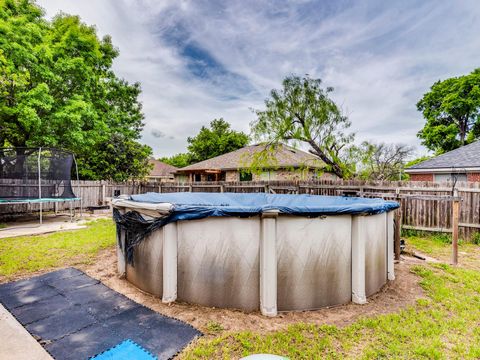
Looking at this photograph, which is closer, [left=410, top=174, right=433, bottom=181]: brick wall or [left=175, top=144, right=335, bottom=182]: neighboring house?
[left=410, top=174, right=433, bottom=181]: brick wall

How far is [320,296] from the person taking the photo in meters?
2.61

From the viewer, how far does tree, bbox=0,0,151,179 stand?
8.57 meters

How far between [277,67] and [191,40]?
365 cm

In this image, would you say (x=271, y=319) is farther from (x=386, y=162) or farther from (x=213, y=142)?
(x=213, y=142)

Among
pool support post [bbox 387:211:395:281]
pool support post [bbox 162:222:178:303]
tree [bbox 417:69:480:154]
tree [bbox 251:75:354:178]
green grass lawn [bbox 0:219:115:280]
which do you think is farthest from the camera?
tree [bbox 417:69:480:154]

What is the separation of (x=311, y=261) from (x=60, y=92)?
511 inches

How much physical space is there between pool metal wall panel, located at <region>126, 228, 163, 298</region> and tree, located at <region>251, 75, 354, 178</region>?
27.4 ft

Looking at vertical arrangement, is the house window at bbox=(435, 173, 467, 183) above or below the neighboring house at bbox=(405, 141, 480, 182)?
below

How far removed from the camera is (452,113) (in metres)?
19.5

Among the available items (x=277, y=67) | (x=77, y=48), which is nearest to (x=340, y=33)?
(x=277, y=67)

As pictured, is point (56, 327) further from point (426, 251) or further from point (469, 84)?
point (469, 84)

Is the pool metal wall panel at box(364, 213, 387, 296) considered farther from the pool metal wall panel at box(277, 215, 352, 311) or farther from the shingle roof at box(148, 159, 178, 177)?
the shingle roof at box(148, 159, 178, 177)

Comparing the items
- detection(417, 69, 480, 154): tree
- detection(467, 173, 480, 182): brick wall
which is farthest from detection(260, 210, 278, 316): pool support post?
detection(417, 69, 480, 154): tree

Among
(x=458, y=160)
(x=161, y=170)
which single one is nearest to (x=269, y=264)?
(x=458, y=160)
